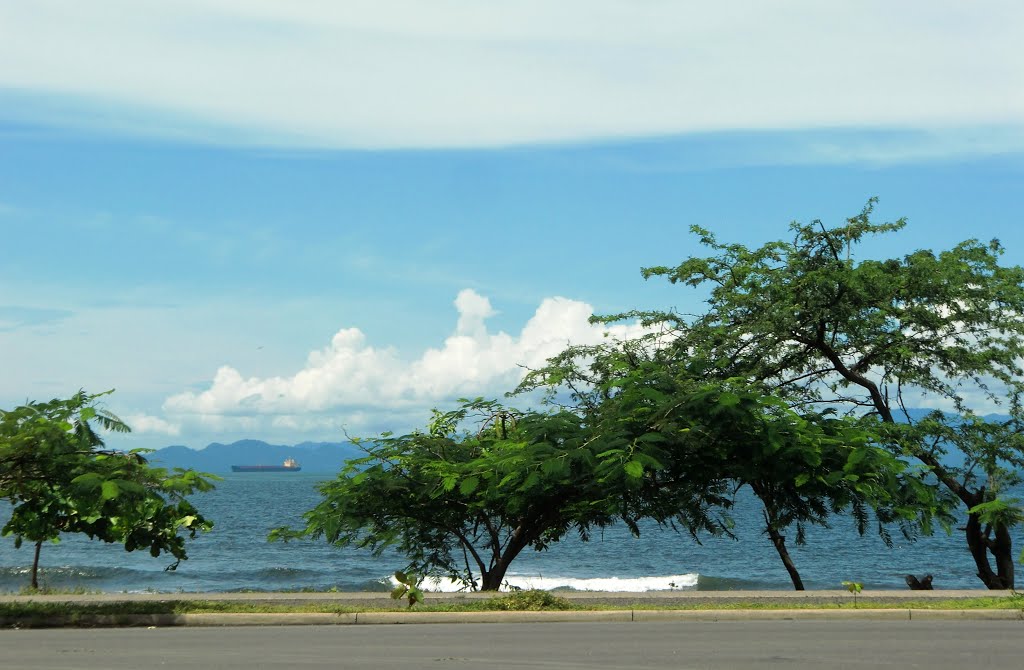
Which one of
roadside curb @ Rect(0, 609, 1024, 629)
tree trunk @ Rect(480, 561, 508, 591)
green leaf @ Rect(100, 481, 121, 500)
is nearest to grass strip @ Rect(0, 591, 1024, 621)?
roadside curb @ Rect(0, 609, 1024, 629)

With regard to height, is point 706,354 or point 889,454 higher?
point 706,354

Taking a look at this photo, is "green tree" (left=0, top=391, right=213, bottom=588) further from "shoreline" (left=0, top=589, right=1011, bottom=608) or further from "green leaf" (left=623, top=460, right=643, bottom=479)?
"green leaf" (left=623, top=460, right=643, bottom=479)

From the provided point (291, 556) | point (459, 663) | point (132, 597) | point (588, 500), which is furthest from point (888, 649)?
point (291, 556)

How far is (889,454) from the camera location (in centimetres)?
1855

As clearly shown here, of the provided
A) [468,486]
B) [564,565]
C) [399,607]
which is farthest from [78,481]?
[564,565]

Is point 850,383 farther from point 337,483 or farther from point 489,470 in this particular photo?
point 337,483

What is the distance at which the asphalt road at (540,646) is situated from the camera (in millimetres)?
10453

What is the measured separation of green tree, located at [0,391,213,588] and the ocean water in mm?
20620

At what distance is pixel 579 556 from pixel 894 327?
43.4 m

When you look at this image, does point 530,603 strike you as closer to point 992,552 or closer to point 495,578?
point 495,578

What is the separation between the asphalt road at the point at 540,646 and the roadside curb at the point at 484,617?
282mm

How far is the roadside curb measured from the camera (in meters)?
14.0

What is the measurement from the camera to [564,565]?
5609cm

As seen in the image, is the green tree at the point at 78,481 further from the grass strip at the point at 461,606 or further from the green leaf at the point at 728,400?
the green leaf at the point at 728,400
